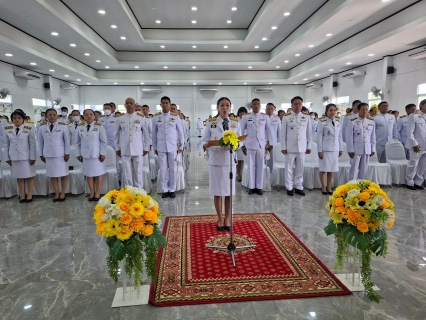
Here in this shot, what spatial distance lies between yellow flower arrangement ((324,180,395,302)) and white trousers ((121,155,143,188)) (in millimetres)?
3997

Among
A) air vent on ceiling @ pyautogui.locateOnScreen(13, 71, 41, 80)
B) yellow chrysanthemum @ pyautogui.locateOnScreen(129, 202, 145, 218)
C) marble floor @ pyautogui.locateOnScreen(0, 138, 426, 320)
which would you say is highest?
air vent on ceiling @ pyautogui.locateOnScreen(13, 71, 41, 80)

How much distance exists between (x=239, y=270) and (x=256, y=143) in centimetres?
331

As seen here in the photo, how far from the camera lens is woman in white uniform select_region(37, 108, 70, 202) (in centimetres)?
541

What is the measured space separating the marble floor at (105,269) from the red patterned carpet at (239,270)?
106 millimetres

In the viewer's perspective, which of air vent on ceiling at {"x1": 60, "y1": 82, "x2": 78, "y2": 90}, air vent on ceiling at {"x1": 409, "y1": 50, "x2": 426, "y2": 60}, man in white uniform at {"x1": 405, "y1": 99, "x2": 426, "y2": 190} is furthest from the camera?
air vent on ceiling at {"x1": 60, "y1": 82, "x2": 78, "y2": 90}

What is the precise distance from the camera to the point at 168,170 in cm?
574

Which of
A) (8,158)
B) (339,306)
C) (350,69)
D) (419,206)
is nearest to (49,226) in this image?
(8,158)

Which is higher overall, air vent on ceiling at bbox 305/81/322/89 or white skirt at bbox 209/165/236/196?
air vent on ceiling at bbox 305/81/322/89

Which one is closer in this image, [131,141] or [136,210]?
A: [136,210]

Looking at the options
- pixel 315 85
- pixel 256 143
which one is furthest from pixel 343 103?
pixel 256 143

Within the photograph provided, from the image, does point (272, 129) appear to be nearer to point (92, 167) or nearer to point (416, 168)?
point (416, 168)

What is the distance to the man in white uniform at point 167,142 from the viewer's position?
5543 mm

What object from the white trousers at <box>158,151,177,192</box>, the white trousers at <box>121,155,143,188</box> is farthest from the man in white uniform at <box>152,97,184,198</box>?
the white trousers at <box>121,155,143,188</box>

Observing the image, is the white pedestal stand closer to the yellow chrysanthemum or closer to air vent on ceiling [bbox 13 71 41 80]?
the yellow chrysanthemum
